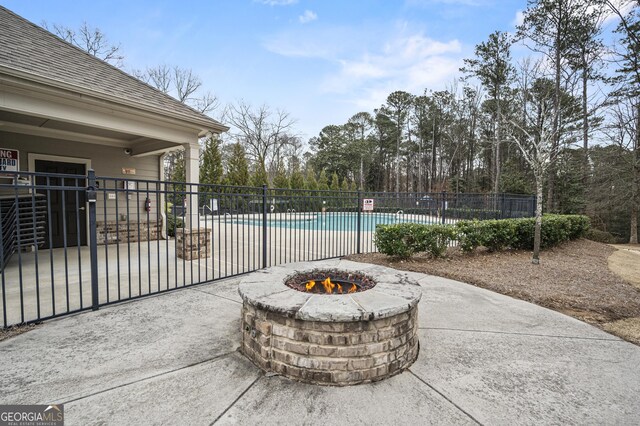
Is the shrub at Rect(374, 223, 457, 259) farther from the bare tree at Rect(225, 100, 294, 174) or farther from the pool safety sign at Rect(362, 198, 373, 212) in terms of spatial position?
the bare tree at Rect(225, 100, 294, 174)

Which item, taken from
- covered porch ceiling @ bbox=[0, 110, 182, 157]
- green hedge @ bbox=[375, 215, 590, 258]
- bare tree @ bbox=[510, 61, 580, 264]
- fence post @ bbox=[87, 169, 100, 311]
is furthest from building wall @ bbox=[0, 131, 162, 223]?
bare tree @ bbox=[510, 61, 580, 264]

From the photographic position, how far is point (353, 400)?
190 cm

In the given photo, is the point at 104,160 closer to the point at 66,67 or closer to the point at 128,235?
the point at 66,67

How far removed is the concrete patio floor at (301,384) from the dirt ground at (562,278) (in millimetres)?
699

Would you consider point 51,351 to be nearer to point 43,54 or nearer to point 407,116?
point 43,54

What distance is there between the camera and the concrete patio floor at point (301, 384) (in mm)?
1764

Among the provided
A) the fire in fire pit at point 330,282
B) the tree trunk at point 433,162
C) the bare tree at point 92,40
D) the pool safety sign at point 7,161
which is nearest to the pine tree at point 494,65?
the tree trunk at point 433,162

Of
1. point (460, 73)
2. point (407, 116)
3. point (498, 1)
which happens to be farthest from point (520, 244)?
point (407, 116)

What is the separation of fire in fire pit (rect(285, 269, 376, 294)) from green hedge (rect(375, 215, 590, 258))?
2778 millimetres

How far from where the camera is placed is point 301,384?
81.2 inches

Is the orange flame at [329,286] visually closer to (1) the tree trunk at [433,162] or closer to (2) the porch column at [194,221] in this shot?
(2) the porch column at [194,221]

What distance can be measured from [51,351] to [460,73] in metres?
23.6

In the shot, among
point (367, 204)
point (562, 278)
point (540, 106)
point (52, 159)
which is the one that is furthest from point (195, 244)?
point (540, 106)

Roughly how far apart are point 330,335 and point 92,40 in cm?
2051
